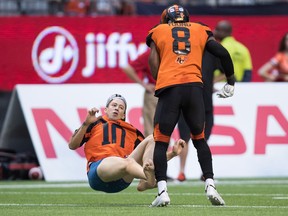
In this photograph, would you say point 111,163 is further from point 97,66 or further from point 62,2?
point 62,2

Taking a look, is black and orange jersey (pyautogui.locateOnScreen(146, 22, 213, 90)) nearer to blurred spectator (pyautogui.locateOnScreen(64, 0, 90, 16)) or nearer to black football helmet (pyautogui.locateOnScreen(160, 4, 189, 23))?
black football helmet (pyautogui.locateOnScreen(160, 4, 189, 23))

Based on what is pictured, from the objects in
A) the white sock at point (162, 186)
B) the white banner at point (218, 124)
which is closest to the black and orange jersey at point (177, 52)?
the white sock at point (162, 186)

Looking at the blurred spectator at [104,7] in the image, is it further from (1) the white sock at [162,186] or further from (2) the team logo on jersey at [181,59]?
(1) the white sock at [162,186]

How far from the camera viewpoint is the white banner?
1547 cm

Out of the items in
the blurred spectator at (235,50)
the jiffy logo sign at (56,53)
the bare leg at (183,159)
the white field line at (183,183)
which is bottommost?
the white field line at (183,183)

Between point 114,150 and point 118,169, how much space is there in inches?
23.0

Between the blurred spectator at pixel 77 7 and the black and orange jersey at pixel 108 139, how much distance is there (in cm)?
1043

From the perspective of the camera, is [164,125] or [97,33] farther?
[97,33]

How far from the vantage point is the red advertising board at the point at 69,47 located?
19.2 meters

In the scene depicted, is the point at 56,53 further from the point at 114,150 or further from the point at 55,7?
the point at 114,150

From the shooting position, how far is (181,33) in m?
9.70

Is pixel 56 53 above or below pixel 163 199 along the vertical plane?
below

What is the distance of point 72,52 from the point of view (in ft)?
63.1

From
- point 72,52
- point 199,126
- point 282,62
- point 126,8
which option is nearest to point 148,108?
point 282,62
